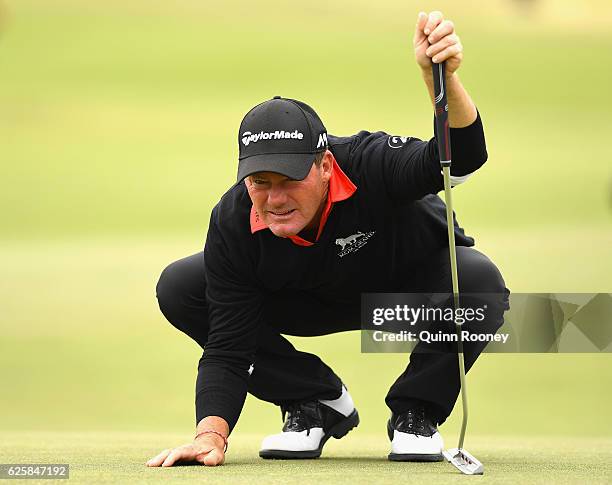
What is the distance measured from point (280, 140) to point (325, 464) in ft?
2.61

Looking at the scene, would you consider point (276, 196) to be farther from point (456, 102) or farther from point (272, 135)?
point (456, 102)

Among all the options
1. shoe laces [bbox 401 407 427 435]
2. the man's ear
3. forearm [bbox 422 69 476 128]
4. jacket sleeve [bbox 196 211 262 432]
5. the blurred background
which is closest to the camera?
forearm [bbox 422 69 476 128]

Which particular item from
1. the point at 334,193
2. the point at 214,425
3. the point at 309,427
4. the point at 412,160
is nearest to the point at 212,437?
the point at 214,425

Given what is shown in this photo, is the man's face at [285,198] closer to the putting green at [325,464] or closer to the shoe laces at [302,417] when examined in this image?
the putting green at [325,464]

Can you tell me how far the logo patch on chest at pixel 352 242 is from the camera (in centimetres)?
298

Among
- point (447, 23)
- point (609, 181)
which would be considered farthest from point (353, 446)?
point (609, 181)

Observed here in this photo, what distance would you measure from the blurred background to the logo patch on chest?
7.85ft

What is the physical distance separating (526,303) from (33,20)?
14781 millimetres

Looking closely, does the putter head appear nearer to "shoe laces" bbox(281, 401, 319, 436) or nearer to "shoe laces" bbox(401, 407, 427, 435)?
"shoe laces" bbox(401, 407, 427, 435)

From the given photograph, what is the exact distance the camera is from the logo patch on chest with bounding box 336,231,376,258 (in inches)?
117

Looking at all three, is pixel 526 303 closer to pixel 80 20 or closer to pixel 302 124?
pixel 302 124

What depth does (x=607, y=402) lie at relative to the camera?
6078mm

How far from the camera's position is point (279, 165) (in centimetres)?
268

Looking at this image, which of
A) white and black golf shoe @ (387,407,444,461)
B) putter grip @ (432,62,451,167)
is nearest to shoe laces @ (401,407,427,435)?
white and black golf shoe @ (387,407,444,461)
